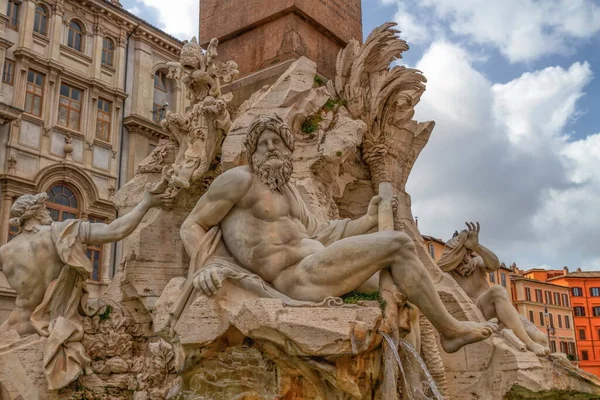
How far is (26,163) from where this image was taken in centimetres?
2142

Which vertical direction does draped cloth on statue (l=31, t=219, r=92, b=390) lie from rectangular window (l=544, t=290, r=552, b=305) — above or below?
below

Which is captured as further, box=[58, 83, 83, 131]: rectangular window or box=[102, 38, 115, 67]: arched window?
box=[102, 38, 115, 67]: arched window

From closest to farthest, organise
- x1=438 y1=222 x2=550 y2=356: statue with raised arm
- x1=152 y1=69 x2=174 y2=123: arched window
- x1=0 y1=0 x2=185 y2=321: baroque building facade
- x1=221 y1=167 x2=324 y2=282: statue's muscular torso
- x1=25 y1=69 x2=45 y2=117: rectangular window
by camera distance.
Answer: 1. x1=221 y1=167 x2=324 y2=282: statue's muscular torso
2. x1=438 y1=222 x2=550 y2=356: statue with raised arm
3. x1=0 y1=0 x2=185 y2=321: baroque building facade
4. x1=25 y1=69 x2=45 y2=117: rectangular window
5. x1=152 y1=69 x2=174 y2=123: arched window

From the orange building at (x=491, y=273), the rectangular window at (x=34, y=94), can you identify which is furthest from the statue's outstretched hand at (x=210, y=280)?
the orange building at (x=491, y=273)

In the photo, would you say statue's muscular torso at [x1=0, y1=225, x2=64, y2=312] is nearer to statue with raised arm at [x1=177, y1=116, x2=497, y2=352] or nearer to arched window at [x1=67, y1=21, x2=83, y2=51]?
statue with raised arm at [x1=177, y1=116, x2=497, y2=352]

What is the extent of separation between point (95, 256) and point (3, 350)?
15.3 m

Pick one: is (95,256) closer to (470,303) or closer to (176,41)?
(176,41)

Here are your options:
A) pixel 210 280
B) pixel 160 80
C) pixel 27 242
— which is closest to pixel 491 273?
pixel 160 80

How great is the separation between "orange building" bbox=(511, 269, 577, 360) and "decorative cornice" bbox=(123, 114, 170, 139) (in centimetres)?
2447

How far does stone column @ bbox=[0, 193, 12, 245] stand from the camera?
65.3 feet

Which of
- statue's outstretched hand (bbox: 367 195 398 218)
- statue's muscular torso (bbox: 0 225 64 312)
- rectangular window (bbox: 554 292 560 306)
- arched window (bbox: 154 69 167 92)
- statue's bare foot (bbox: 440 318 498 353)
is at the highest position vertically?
arched window (bbox: 154 69 167 92)

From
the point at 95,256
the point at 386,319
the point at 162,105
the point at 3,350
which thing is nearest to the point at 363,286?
the point at 386,319

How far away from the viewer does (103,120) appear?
968 inches

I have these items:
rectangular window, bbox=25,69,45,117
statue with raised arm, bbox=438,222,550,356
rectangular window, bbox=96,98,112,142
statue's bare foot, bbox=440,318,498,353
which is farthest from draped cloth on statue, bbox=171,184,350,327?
rectangular window, bbox=96,98,112,142
